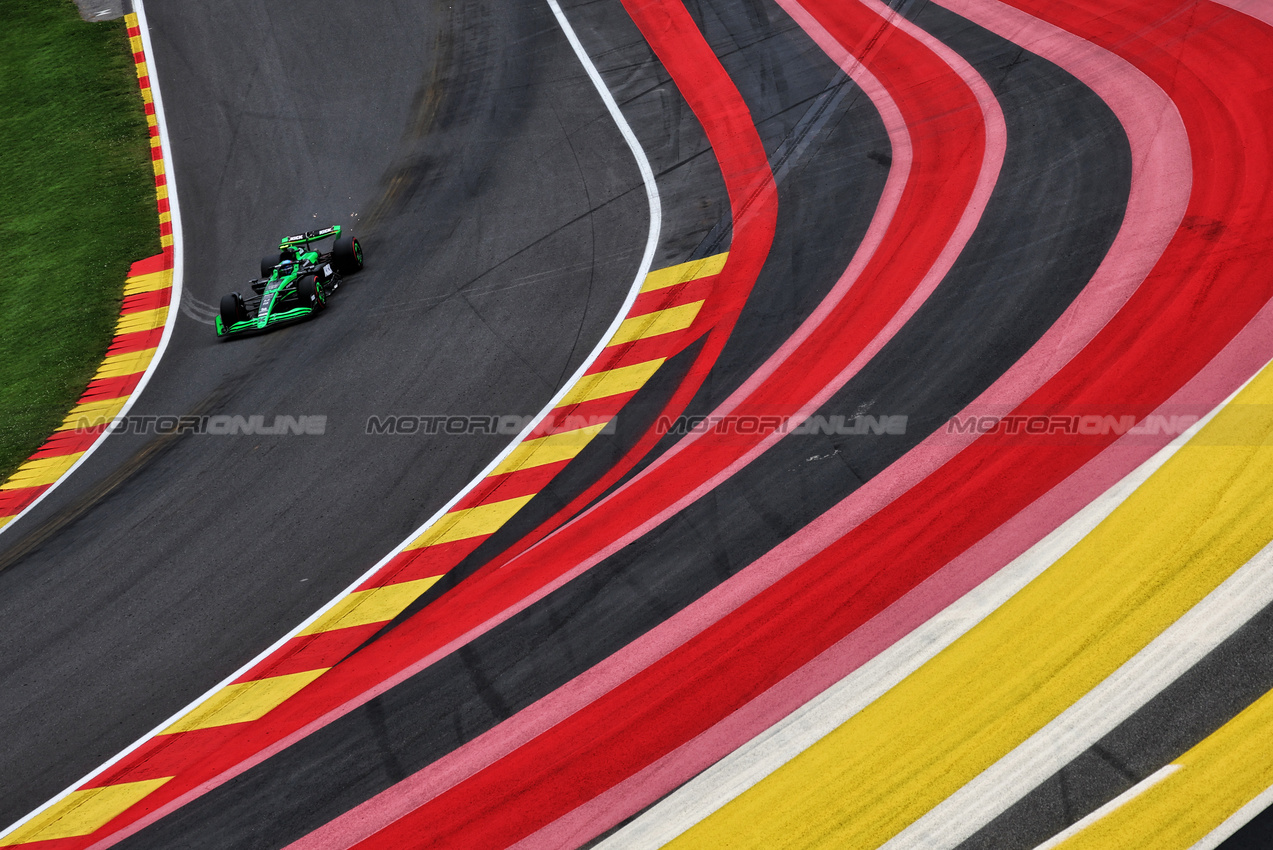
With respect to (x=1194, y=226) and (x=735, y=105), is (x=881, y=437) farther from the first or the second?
(x=735, y=105)

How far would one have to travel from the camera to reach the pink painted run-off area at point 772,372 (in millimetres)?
8859

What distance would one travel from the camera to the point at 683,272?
48.6 feet

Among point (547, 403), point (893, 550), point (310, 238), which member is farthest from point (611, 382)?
point (310, 238)

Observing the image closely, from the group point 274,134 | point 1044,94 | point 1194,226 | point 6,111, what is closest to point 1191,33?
point 1044,94

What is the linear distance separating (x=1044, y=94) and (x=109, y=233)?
622 inches

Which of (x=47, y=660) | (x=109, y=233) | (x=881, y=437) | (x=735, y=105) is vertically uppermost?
(x=109, y=233)

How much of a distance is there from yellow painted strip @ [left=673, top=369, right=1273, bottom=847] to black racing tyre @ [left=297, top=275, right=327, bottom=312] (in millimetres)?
10284

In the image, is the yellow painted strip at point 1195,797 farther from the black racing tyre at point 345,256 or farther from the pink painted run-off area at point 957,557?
the black racing tyre at point 345,256

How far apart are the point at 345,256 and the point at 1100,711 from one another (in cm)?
1231

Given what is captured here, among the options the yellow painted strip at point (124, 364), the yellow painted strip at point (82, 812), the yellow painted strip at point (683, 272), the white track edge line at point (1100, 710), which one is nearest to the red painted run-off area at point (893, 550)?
the white track edge line at point (1100, 710)

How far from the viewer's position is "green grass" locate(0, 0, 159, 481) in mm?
15789

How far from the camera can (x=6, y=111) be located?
23125mm

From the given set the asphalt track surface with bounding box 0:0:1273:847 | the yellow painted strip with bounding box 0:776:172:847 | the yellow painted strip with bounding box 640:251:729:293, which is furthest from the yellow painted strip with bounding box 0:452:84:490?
the yellow painted strip with bounding box 640:251:729:293

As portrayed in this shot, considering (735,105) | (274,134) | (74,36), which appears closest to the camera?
(735,105)
